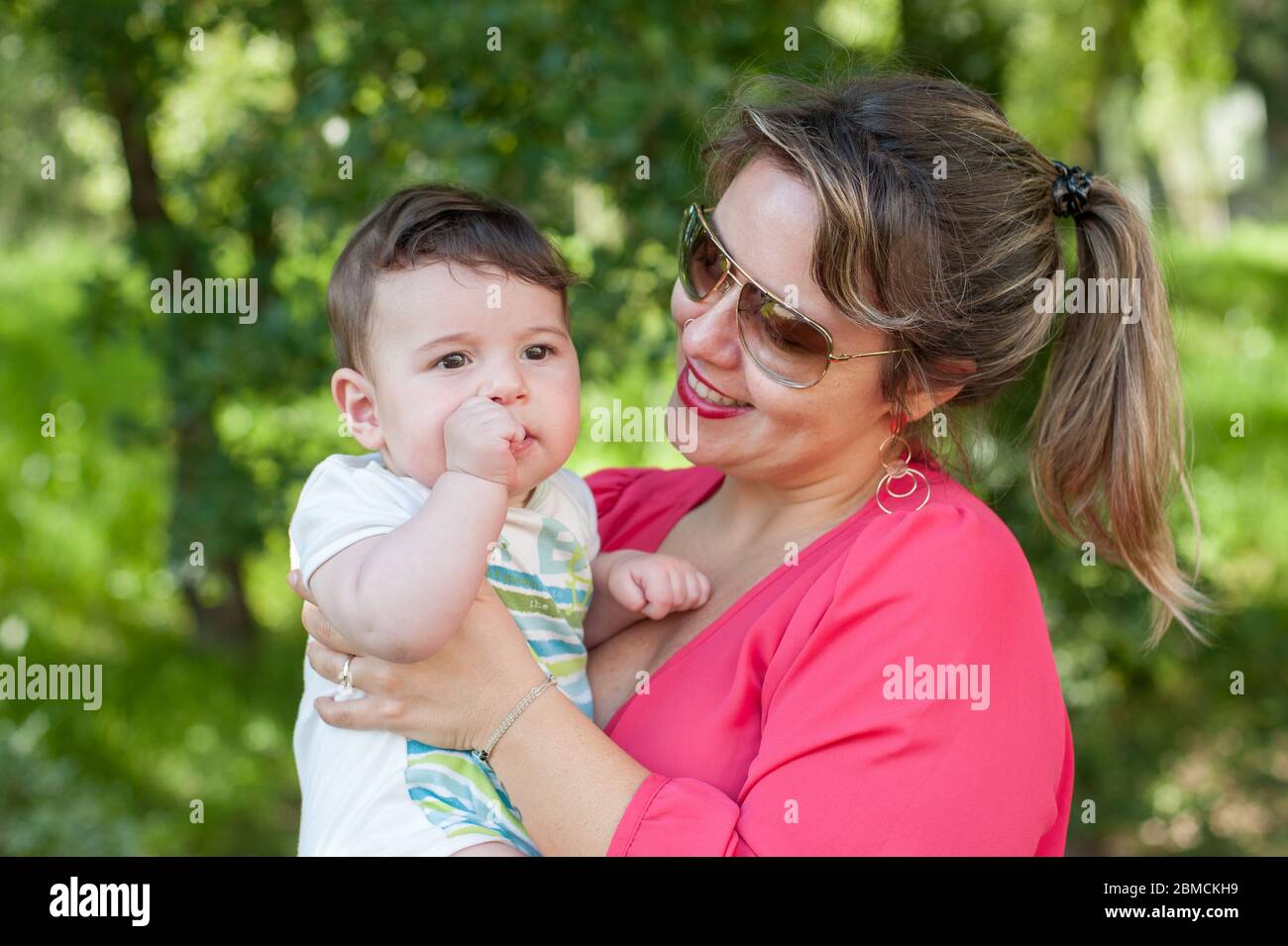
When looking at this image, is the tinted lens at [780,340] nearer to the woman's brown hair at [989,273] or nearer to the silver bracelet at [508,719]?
the woman's brown hair at [989,273]

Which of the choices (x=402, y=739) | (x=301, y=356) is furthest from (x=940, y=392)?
(x=301, y=356)

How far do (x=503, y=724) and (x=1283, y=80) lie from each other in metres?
16.4

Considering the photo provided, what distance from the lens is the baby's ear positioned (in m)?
1.91

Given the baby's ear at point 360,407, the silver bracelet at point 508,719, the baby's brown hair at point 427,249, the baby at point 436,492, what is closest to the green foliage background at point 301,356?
the baby's brown hair at point 427,249

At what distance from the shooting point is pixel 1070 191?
208cm

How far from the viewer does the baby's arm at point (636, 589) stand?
2.03 m

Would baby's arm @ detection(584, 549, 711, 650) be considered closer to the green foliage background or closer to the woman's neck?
the woman's neck

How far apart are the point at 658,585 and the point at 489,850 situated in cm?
50

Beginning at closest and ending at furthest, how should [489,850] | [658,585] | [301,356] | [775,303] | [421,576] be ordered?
1. [421,576]
2. [489,850]
3. [775,303]
4. [658,585]
5. [301,356]

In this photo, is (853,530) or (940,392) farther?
(940,392)

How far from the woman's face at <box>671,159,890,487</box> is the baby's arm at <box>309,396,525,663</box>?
422 millimetres

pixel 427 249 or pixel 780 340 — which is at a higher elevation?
pixel 427 249

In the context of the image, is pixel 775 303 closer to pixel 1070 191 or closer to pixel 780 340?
pixel 780 340

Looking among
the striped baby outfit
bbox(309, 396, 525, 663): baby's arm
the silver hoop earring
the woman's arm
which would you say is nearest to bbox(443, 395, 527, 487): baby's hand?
bbox(309, 396, 525, 663): baby's arm
